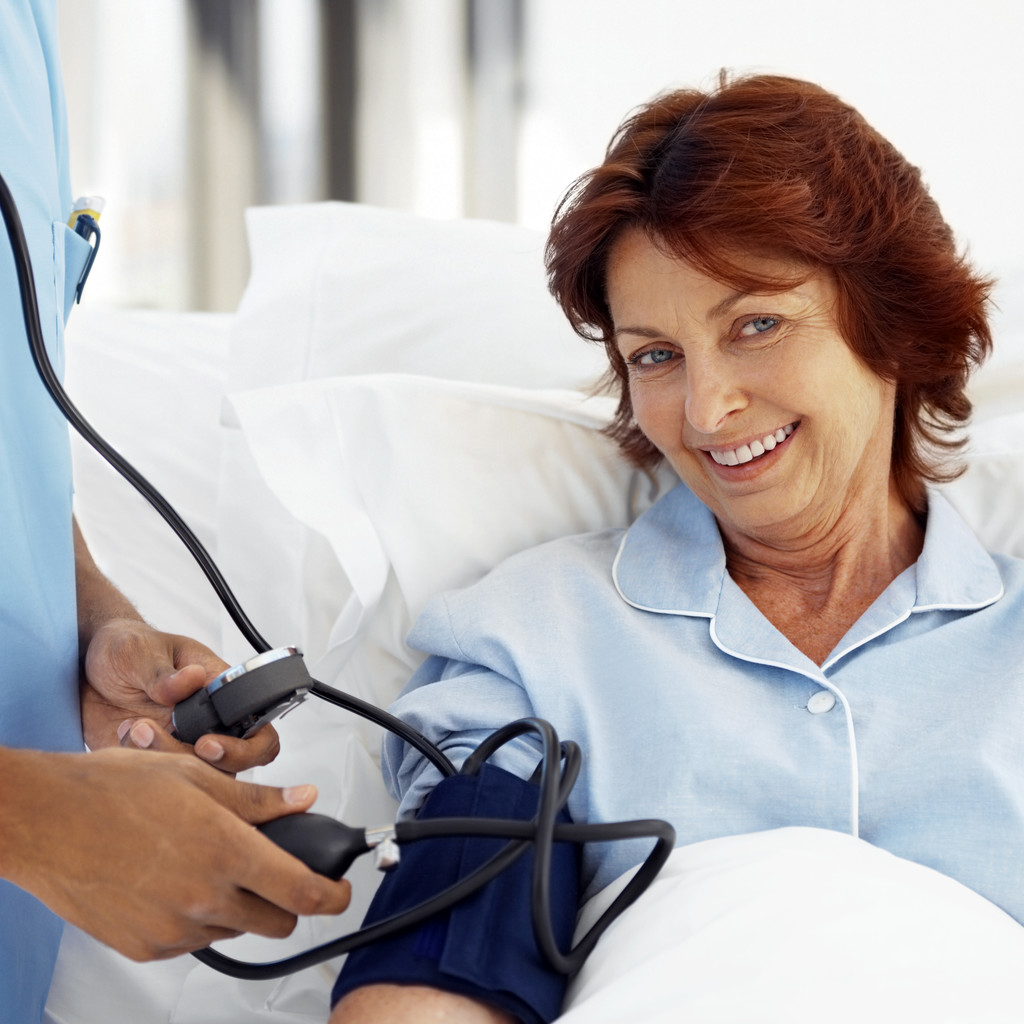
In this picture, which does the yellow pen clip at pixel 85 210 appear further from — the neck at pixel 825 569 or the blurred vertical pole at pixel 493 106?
the blurred vertical pole at pixel 493 106

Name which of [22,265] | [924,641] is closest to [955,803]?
[924,641]

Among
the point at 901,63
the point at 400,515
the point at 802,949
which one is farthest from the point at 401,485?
the point at 901,63

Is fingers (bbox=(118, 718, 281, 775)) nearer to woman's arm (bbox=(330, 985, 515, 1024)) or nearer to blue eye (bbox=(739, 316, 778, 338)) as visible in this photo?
woman's arm (bbox=(330, 985, 515, 1024))

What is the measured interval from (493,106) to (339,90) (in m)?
0.34

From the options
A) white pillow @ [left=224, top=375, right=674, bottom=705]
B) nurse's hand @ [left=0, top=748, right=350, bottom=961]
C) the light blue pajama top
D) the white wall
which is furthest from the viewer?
the white wall

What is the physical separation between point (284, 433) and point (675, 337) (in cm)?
43

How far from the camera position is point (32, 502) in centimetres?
83

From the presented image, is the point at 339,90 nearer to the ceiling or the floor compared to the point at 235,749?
nearer to the ceiling

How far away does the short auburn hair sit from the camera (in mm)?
910

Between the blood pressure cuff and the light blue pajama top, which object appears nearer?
the blood pressure cuff

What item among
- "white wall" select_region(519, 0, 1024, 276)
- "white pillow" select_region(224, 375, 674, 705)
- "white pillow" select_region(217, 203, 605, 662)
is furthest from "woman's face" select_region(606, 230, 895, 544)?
"white wall" select_region(519, 0, 1024, 276)

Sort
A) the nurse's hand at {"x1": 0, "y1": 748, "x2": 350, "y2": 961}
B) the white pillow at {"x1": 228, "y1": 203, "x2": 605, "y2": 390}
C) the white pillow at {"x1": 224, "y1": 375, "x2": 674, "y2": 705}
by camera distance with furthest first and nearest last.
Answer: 1. the white pillow at {"x1": 228, "y1": 203, "x2": 605, "y2": 390}
2. the white pillow at {"x1": 224, "y1": 375, "x2": 674, "y2": 705}
3. the nurse's hand at {"x1": 0, "y1": 748, "x2": 350, "y2": 961}

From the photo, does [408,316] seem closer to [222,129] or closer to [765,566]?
[765,566]

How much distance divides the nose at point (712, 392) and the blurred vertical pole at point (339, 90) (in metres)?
1.54
